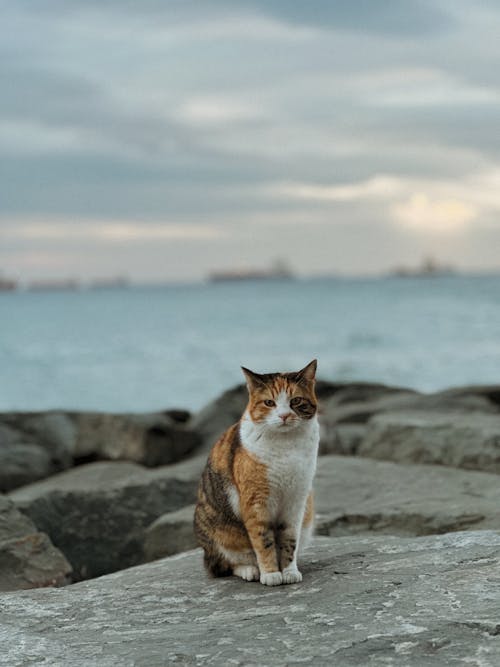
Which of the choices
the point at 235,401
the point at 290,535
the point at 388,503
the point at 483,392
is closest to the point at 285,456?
the point at 290,535

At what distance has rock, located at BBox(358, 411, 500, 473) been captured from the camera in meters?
7.68

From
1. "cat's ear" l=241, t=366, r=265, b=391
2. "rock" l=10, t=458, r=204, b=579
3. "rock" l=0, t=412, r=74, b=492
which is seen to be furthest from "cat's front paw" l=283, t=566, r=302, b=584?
"rock" l=0, t=412, r=74, b=492

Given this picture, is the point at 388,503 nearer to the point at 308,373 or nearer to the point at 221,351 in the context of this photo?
the point at 308,373

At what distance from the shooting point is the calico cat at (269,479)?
171 inches

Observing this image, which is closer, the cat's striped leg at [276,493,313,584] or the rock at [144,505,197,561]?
the cat's striped leg at [276,493,313,584]

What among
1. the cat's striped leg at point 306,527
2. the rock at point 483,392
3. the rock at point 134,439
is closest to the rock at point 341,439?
the rock at point 134,439

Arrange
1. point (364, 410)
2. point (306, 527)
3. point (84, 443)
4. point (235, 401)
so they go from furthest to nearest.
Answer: point (235, 401), point (364, 410), point (84, 443), point (306, 527)

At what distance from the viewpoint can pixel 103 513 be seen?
7633 mm

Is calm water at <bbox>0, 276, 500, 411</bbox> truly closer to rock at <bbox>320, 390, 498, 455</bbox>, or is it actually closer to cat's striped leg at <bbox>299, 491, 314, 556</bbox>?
rock at <bbox>320, 390, 498, 455</bbox>

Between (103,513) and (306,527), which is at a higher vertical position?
(306,527)

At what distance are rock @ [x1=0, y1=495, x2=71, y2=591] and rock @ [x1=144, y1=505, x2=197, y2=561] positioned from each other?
1.06 meters

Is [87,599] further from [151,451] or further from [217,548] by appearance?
[151,451]

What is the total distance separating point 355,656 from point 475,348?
27.9 meters

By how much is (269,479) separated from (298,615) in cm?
72
